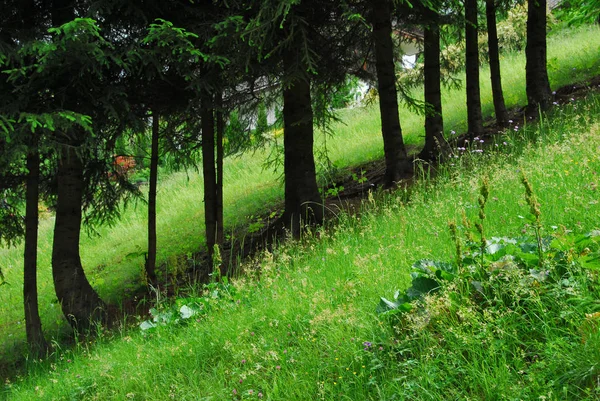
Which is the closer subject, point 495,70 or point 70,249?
point 70,249

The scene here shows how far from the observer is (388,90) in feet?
29.7

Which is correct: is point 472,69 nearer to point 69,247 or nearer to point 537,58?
point 537,58

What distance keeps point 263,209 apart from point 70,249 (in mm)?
5005

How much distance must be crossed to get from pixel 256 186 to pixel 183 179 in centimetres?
639

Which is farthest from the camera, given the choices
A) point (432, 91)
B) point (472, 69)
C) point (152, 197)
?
point (472, 69)

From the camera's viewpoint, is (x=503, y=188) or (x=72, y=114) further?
(x=72, y=114)

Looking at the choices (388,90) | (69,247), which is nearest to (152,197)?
(69,247)

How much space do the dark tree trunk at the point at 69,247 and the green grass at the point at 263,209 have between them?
1.06 m

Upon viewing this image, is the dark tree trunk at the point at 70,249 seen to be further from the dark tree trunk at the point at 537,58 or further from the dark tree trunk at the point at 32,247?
the dark tree trunk at the point at 537,58

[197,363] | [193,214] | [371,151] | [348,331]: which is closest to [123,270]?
[193,214]

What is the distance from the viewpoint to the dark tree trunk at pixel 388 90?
8859mm

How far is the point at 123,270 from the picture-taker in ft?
40.4

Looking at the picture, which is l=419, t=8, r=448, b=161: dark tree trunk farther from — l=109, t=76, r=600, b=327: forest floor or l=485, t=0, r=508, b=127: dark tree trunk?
l=485, t=0, r=508, b=127: dark tree trunk

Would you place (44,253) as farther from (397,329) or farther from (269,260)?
(397,329)
